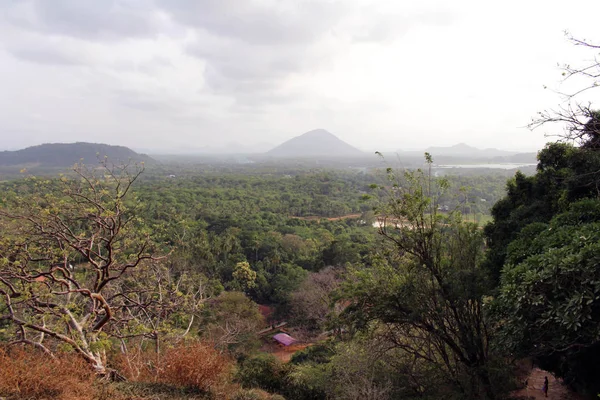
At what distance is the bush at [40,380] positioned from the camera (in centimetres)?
333

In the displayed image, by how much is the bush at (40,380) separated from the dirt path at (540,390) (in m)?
6.66

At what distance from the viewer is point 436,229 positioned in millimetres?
5316

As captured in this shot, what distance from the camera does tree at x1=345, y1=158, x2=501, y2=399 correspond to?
16.5 ft

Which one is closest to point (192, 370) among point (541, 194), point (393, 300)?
point (393, 300)

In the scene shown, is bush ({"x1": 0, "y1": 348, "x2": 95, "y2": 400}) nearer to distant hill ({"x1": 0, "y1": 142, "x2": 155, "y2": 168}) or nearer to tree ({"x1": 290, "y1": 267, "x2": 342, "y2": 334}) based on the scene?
tree ({"x1": 290, "y1": 267, "x2": 342, "y2": 334})

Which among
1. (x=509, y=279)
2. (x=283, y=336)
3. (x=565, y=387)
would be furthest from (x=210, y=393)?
(x=283, y=336)

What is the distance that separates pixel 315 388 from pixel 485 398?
3.43m

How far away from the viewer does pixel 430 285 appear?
535 cm

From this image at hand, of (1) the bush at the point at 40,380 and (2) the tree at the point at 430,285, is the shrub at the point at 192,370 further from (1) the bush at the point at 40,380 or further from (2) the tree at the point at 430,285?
(2) the tree at the point at 430,285

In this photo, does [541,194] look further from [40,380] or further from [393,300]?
[40,380]

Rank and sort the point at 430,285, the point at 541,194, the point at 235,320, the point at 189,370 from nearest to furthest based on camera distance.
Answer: the point at 189,370 → the point at 430,285 → the point at 541,194 → the point at 235,320

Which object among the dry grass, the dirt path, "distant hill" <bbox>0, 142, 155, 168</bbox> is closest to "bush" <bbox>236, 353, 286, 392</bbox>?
the dry grass

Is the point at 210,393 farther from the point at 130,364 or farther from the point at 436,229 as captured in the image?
the point at 436,229

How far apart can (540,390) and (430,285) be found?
3347 millimetres
